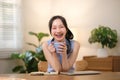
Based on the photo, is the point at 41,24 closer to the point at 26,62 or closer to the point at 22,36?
the point at 22,36

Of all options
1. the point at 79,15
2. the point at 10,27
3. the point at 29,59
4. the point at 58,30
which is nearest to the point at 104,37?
the point at 79,15

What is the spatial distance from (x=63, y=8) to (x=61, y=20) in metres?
2.64

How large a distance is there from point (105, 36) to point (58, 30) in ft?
7.06

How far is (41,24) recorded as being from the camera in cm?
488

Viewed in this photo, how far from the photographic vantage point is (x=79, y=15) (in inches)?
186

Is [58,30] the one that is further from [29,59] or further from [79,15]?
[79,15]

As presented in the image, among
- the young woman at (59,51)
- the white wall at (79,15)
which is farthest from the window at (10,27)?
the young woman at (59,51)

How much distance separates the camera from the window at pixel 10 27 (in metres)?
4.21

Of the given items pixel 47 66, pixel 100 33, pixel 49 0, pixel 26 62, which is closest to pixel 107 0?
→ pixel 100 33

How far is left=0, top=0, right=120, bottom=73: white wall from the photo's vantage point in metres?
4.55

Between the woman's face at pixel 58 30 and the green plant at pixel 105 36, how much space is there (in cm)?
208

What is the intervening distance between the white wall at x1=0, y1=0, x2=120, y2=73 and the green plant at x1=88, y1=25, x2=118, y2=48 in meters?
0.26

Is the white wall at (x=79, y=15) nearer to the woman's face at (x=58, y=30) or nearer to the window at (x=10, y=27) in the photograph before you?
the window at (x=10, y=27)

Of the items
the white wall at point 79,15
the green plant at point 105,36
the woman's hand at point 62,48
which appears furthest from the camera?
the white wall at point 79,15
